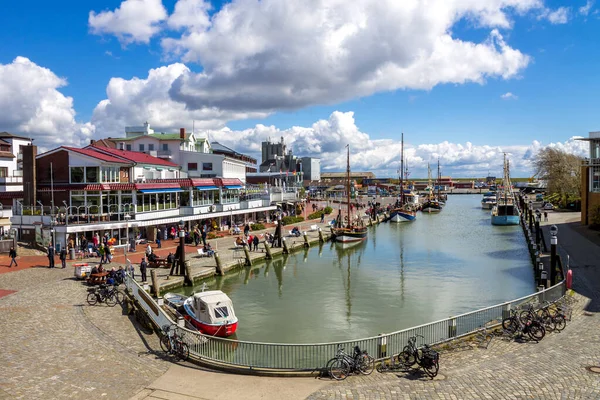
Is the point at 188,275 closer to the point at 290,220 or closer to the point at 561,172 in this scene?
the point at 290,220

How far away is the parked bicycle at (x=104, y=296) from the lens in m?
24.4

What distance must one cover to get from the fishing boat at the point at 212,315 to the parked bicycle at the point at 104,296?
4.05 m

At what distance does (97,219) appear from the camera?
40969 millimetres

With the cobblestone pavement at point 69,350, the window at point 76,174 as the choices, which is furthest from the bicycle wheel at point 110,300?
the window at point 76,174

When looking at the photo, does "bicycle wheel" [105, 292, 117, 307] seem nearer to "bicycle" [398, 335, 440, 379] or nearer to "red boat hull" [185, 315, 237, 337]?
"red boat hull" [185, 315, 237, 337]

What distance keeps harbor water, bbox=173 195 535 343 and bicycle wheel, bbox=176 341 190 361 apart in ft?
19.1

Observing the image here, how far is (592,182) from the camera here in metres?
54.7

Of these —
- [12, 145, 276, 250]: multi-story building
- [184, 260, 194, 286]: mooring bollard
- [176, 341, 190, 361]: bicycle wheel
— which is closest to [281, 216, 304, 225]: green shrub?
[12, 145, 276, 250]: multi-story building

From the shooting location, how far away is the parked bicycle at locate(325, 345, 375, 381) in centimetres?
1548

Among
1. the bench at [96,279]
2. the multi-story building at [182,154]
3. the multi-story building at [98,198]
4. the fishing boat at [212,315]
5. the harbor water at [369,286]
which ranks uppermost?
the multi-story building at [182,154]

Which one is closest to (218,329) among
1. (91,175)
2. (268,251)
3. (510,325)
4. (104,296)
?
(104,296)

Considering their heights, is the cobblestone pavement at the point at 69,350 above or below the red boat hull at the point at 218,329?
above

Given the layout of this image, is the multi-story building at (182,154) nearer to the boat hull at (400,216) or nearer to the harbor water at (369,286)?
the harbor water at (369,286)

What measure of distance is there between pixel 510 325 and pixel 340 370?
818 centimetres
